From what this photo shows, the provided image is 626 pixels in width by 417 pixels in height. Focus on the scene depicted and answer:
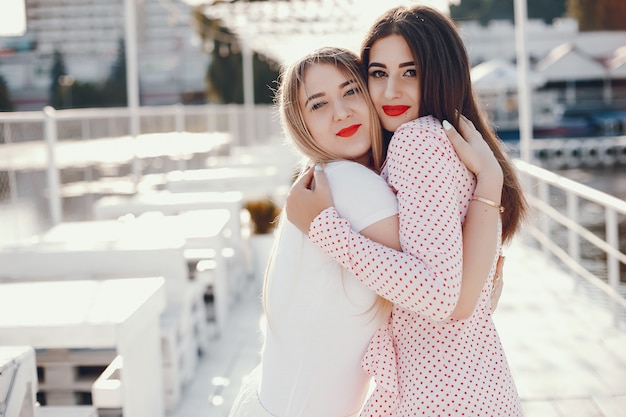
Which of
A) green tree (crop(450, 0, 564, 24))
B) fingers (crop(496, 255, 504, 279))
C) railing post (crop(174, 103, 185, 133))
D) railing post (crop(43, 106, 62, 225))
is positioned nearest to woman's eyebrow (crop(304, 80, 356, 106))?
fingers (crop(496, 255, 504, 279))

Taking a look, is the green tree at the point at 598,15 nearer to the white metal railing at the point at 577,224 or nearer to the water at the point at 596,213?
the water at the point at 596,213

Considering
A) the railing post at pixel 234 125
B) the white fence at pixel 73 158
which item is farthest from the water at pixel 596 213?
the railing post at pixel 234 125

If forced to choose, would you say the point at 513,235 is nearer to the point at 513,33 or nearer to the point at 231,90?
the point at 231,90

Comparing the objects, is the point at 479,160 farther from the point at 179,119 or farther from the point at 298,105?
the point at 179,119

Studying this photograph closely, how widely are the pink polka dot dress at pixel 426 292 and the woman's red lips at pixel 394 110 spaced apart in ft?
0.38

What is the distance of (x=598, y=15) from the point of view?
159 ft

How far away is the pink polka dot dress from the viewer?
1.32m

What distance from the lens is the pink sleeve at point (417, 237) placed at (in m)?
1.31

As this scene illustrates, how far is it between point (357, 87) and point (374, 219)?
0.34 metres

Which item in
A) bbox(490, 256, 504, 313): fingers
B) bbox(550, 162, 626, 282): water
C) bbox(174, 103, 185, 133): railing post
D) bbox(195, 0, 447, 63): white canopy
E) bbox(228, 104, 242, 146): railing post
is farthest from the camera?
bbox(228, 104, 242, 146): railing post

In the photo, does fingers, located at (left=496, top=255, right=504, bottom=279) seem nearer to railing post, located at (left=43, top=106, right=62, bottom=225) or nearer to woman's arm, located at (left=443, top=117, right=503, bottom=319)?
woman's arm, located at (left=443, top=117, right=503, bottom=319)

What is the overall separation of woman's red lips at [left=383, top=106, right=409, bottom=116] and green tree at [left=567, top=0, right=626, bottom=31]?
51.4 metres

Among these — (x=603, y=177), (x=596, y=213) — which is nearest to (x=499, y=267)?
(x=596, y=213)

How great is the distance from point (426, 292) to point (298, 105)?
0.51 meters
